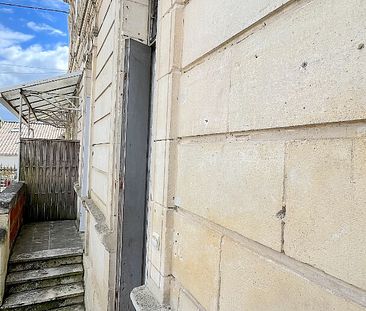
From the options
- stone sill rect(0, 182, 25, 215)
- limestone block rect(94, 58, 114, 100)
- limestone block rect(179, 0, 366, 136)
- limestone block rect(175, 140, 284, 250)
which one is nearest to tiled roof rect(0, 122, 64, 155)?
stone sill rect(0, 182, 25, 215)

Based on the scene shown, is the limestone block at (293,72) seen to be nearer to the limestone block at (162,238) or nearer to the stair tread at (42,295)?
the limestone block at (162,238)

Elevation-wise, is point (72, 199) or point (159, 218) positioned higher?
point (159, 218)

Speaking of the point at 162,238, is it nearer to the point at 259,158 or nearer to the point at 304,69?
the point at 259,158

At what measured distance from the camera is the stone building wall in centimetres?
77

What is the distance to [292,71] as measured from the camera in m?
0.95

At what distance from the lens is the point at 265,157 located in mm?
1063

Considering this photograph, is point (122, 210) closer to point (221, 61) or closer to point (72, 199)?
point (221, 61)

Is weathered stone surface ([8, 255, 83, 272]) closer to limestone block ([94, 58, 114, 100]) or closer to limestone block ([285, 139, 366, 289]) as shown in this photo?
limestone block ([94, 58, 114, 100])

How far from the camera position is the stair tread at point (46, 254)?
5523mm

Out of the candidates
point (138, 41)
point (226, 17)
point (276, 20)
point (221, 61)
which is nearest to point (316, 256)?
point (276, 20)

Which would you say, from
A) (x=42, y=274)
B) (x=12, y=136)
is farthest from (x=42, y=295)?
(x=12, y=136)

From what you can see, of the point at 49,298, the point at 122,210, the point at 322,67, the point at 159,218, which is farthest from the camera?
the point at 49,298

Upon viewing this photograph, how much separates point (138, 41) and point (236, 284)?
9.00 feet

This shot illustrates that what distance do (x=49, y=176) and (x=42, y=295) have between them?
4.29 meters
